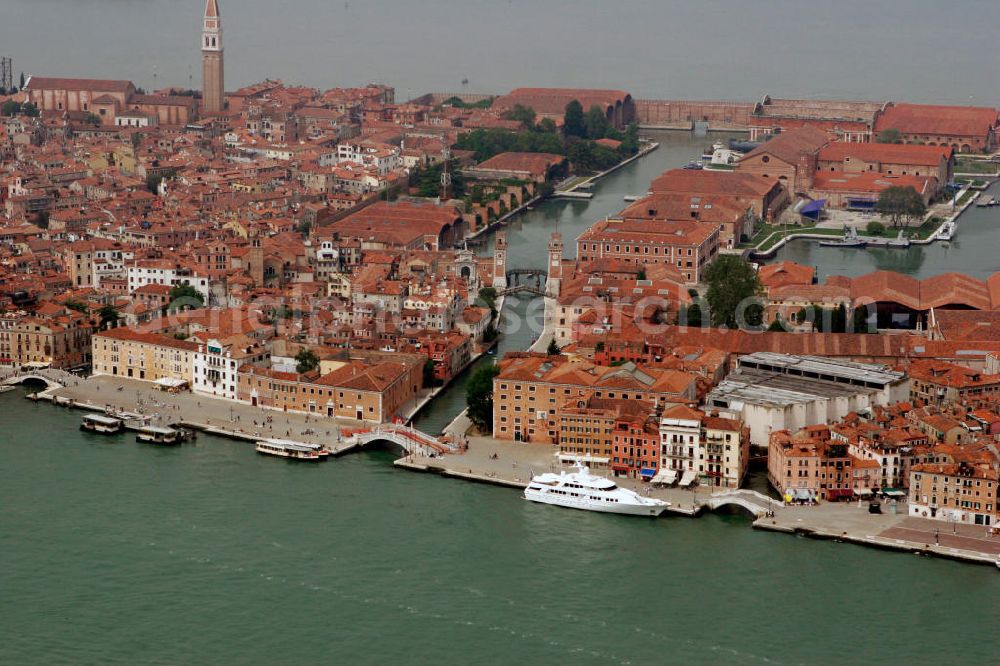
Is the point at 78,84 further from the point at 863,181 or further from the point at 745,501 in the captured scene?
the point at 745,501

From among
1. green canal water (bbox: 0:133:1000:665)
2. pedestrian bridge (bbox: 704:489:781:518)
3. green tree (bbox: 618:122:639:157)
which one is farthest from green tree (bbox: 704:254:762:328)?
green tree (bbox: 618:122:639:157)

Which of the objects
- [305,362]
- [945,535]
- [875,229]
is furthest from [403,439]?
[875,229]

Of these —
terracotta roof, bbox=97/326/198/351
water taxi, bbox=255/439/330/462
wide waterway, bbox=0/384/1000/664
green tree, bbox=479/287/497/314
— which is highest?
green tree, bbox=479/287/497/314

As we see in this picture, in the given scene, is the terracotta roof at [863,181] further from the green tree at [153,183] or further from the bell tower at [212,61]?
the bell tower at [212,61]

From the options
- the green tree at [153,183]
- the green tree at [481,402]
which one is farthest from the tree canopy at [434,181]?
the green tree at [481,402]

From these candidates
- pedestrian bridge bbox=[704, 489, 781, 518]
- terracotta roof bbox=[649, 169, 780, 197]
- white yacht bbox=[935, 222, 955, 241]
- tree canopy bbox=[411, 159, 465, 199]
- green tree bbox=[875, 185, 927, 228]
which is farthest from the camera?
tree canopy bbox=[411, 159, 465, 199]

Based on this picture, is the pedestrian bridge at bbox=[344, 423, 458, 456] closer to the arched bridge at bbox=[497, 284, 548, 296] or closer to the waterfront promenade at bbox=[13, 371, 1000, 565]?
the waterfront promenade at bbox=[13, 371, 1000, 565]
